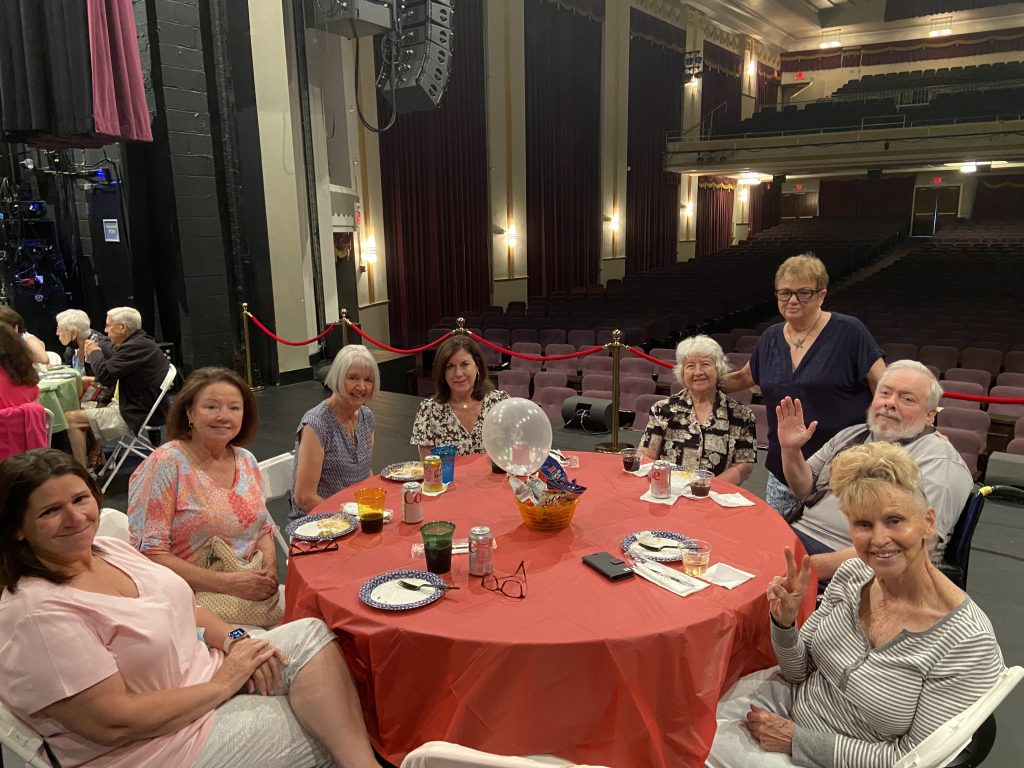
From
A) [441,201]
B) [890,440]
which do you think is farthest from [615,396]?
[441,201]

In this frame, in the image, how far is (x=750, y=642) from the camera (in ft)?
6.24

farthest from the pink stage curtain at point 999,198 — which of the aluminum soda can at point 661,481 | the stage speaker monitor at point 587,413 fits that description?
the aluminum soda can at point 661,481

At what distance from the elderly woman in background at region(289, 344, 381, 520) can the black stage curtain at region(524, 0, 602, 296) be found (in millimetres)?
11329

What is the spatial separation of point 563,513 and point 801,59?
2775 centimetres

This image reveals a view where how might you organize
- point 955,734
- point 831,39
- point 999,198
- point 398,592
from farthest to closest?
1. point 831,39
2. point 999,198
3. point 398,592
4. point 955,734

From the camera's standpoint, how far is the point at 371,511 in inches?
91.4

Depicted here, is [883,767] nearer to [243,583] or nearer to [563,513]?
[563,513]

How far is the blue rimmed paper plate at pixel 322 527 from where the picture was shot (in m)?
2.26

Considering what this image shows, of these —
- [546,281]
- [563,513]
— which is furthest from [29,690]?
[546,281]

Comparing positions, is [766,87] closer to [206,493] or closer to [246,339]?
[246,339]

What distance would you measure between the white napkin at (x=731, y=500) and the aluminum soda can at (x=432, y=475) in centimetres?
102

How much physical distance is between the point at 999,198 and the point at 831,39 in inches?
306

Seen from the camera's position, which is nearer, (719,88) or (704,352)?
(704,352)

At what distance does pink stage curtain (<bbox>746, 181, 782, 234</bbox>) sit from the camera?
2559 centimetres
